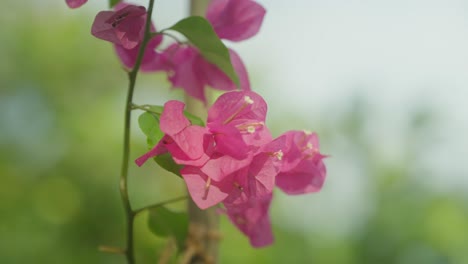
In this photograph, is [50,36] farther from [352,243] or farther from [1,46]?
[352,243]

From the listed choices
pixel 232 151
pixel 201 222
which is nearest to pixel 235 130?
pixel 232 151

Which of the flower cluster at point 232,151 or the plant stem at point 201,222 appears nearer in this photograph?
the flower cluster at point 232,151

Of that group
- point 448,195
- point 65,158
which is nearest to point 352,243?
point 448,195

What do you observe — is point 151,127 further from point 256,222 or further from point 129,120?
point 256,222

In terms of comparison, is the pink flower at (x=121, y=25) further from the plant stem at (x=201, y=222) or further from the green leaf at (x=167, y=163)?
the plant stem at (x=201, y=222)

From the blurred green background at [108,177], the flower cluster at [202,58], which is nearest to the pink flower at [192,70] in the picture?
the flower cluster at [202,58]

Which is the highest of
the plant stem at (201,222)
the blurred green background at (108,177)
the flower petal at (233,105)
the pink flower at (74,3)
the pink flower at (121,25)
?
the pink flower at (74,3)
